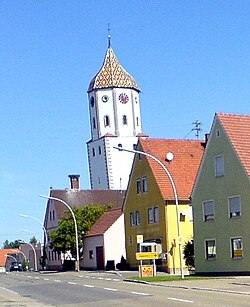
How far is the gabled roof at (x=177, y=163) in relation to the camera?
180 feet

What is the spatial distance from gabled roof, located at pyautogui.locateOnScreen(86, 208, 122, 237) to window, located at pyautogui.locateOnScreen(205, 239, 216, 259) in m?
23.9

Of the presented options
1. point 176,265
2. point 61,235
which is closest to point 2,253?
point 61,235

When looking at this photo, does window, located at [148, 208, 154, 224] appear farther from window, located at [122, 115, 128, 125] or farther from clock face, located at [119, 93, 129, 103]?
clock face, located at [119, 93, 129, 103]

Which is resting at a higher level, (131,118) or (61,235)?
(131,118)

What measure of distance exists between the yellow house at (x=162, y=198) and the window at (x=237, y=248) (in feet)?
30.8

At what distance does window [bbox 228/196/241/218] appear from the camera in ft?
139

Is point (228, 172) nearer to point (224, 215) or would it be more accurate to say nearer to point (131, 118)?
point (224, 215)

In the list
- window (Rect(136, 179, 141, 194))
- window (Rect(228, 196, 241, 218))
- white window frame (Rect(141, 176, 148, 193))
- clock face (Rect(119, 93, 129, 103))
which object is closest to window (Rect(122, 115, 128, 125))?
clock face (Rect(119, 93, 129, 103))

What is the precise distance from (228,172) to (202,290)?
49.1 feet

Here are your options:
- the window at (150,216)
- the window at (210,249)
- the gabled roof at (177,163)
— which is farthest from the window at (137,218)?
the window at (210,249)

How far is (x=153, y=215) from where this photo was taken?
5647 centimetres

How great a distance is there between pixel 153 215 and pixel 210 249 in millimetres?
11568

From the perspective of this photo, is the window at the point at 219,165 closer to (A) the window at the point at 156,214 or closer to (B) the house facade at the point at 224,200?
(B) the house facade at the point at 224,200

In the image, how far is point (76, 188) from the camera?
98875 mm
